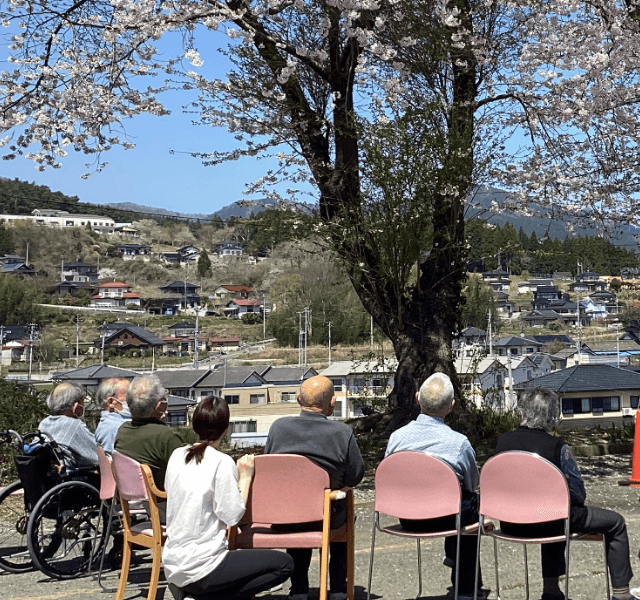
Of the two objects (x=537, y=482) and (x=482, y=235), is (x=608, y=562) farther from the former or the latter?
(x=482, y=235)

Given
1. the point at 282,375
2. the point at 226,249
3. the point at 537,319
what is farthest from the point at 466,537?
the point at 226,249

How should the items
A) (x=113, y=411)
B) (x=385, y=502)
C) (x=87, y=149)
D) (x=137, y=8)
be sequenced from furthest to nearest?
(x=87, y=149) < (x=137, y=8) < (x=113, y=411) < (x=385, y=502)

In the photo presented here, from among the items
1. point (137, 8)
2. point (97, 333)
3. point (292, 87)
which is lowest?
point (97, 333)

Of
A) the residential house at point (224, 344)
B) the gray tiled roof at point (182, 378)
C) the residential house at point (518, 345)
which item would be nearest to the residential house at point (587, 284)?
the residential house at point (518, 345)

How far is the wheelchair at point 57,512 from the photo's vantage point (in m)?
4.66

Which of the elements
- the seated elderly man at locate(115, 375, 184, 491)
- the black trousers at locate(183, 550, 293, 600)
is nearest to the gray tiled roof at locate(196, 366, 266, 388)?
the seated elderly man at locate(115, 375, 184, 491)

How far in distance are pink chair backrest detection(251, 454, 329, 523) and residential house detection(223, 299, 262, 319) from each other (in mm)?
116893

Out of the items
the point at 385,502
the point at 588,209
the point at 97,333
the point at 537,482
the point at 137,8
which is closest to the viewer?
the point at 537,482

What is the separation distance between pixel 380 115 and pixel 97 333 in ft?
302

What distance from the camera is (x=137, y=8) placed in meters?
8.12

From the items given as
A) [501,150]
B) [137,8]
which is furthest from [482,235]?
[137,8]

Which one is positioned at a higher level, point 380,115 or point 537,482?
point 380,115

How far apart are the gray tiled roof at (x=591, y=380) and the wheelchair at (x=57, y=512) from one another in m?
21.0

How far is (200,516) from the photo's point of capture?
10.4 ft
